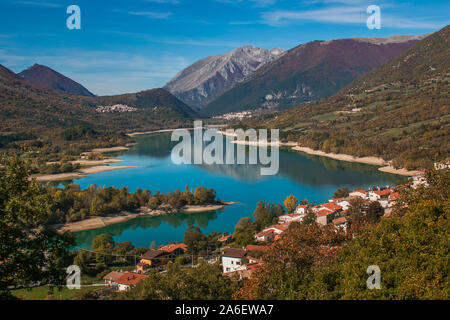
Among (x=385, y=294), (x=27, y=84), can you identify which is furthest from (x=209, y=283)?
(x=27, y=84)

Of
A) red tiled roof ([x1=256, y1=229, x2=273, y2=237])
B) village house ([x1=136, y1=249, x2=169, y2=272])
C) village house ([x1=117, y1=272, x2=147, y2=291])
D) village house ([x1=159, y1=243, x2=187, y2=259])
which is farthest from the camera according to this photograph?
red tiled roof ([x1=256, y1=229, x2=273, y2=237])

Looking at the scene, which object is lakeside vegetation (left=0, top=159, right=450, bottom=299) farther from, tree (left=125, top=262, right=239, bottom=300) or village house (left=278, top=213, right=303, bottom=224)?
village house (left=278, top=213, right=303, bottom=224)

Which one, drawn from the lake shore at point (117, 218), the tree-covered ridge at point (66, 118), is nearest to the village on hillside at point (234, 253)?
the lake shore at point (117, 218)

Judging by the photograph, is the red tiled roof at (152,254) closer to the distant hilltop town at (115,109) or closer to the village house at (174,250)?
the village house at (174,250)

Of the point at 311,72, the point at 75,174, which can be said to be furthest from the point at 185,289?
the point at 311,72

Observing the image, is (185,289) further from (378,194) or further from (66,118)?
(66,118)

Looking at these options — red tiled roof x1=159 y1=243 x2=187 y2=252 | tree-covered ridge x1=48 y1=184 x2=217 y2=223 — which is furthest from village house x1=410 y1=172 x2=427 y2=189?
tree-covered ridge x1=48 y1=184 x2=217 y2=223
